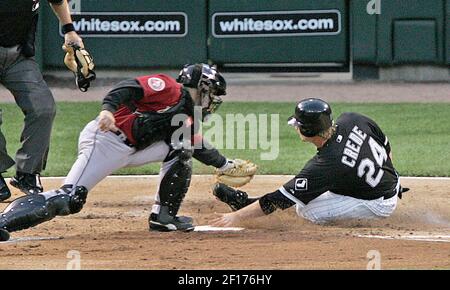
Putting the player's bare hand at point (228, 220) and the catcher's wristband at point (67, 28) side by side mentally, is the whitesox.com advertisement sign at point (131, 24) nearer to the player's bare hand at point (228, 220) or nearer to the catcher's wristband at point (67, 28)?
the catcher's wristband at point (67, 28)

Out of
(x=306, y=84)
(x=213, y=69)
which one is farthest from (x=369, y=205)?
(x=306, y=84)

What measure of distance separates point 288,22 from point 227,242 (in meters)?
9.56

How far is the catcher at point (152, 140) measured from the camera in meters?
6.84

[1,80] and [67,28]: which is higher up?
[67,28]

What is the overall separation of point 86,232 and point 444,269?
99.6 inches

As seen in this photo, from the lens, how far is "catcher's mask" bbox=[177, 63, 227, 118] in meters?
7.06

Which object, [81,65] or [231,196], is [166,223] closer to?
[231,196]

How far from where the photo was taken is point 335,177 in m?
7.16

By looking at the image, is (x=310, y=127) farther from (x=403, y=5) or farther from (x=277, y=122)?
(x=403, y=5)

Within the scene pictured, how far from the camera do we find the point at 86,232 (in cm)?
730

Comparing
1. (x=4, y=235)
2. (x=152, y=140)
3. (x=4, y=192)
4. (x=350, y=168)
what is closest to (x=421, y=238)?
(x=350, y=168)

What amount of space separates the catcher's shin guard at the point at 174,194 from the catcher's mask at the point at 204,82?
A: 1.20 ft

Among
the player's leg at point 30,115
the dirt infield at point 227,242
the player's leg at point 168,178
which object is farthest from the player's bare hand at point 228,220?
the player's leg at point 30,115

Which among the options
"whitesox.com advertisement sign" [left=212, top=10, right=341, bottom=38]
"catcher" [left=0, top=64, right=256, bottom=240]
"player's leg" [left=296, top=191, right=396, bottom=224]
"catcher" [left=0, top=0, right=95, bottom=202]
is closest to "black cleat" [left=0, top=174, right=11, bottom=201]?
"catcher" [left=0, top=0, right=95, bottom=202]
